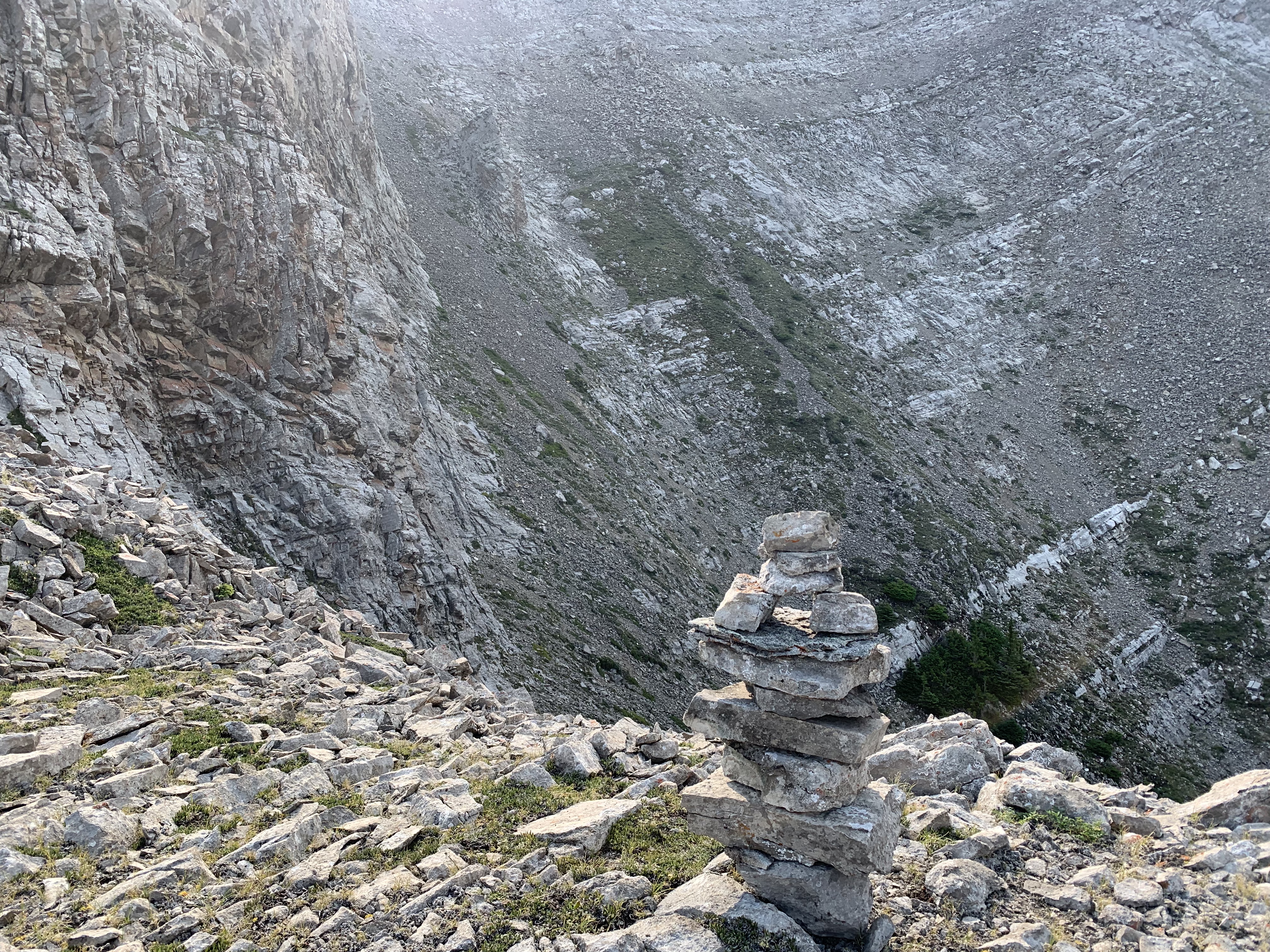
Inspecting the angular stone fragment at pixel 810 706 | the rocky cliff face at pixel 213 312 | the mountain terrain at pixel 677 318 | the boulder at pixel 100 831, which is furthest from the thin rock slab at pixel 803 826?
the rocky cliff face at pixel 213 312

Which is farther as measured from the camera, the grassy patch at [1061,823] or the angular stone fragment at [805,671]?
the grassy patch at [1061,823]

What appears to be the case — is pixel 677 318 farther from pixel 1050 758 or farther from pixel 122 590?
pixel 1050 758

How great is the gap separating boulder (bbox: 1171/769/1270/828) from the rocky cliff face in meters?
20.5

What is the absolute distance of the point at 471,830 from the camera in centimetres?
905

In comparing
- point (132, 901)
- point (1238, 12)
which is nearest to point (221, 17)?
point (132, 901)

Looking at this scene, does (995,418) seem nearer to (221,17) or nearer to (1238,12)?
(221,17)

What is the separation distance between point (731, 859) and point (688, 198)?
2516 inches

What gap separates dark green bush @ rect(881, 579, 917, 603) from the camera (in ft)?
138

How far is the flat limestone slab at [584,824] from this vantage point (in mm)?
8734

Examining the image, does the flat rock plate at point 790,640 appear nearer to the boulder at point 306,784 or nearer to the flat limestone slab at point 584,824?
the flat limestone slab at point 584,824

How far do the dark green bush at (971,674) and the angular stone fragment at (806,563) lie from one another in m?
32.4

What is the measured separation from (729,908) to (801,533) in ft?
12.5

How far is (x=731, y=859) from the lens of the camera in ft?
27.8

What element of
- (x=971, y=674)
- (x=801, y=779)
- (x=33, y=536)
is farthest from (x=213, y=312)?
(x=971, y=674)
